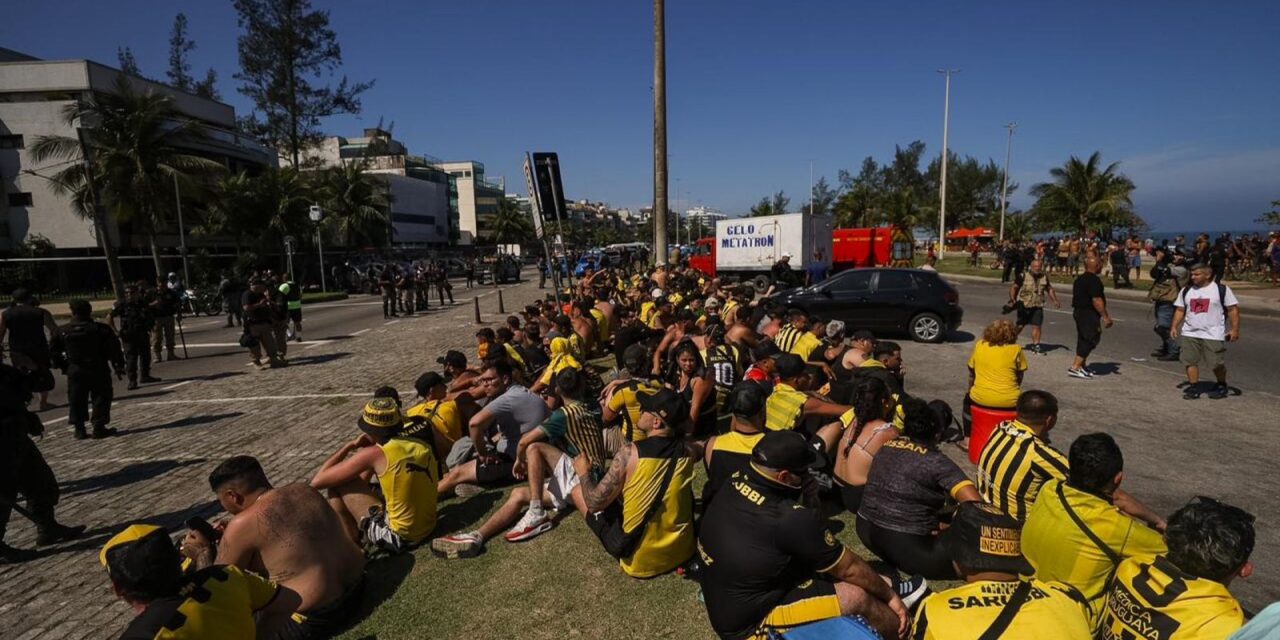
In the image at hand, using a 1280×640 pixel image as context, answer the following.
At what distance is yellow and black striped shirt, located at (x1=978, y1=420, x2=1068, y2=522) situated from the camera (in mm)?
3400

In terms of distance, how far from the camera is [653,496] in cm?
377

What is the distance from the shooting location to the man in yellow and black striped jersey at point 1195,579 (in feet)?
7.07

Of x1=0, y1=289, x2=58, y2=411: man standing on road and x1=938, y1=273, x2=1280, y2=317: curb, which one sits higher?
x1=0, y1=289, x2=58, y2=411: man standing on road

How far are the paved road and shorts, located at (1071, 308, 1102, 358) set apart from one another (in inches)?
22.1

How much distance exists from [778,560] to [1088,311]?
8.24 m

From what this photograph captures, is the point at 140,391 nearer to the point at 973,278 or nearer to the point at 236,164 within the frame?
the point at 973,278

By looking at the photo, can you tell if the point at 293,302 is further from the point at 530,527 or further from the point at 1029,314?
the point at 1029,314

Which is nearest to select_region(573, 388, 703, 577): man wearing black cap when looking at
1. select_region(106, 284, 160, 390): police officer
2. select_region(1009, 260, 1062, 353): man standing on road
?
select_region(1009, 260, 1062, 353): man standing on road

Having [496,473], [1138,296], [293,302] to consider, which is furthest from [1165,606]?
[1138,296]

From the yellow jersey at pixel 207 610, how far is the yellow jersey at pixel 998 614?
285 centimetres

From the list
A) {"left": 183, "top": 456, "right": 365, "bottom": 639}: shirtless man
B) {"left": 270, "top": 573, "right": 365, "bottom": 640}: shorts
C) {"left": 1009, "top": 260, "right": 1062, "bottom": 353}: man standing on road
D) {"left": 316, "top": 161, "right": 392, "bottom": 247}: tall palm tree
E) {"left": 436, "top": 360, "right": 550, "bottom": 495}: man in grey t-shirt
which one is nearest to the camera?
{"left": 183, "top": 456, "right": 365, "bottom": 639}: shirtless man

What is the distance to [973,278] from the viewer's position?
28078mm

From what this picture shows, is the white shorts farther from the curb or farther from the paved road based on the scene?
the curb

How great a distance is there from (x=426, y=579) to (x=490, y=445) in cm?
189
